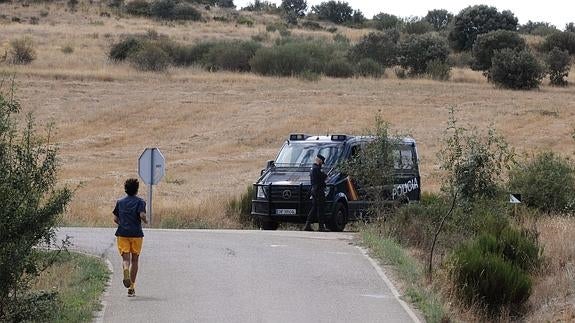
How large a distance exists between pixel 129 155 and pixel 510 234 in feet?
96.4

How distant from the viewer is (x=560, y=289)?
16.9 meters

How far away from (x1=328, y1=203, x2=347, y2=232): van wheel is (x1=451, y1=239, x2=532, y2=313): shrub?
7.28m

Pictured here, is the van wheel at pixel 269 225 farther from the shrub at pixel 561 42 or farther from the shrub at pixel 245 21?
the shrub at pixel 245 21

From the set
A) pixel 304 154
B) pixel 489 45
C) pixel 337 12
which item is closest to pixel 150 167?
pixel 304 154

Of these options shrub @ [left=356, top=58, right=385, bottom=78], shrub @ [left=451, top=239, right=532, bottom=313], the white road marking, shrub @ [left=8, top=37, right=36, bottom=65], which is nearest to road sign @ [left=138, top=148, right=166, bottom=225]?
the white road marking

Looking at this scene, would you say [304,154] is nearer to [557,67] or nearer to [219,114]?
[219,114]

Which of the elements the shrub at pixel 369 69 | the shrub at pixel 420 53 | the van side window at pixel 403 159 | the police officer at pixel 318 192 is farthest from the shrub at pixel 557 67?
the police officer at pixel 318 192

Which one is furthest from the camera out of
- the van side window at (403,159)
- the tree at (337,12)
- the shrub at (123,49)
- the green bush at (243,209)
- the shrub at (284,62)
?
the tree at (337,12)

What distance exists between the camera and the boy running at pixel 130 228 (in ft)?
43.4

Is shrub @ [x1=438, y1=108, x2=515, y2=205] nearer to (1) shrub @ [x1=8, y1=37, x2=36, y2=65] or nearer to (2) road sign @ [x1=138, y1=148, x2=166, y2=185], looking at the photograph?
(2) road sign @ [x1=138, y1=148, x2=166, y2=185]

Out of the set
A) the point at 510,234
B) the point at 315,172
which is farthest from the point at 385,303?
the point at 315,172

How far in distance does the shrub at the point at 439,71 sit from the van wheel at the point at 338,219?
43.6m

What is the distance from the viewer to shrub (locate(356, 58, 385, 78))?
227 ft

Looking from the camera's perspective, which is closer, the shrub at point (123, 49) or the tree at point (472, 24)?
the shrub at point (123, 49)
